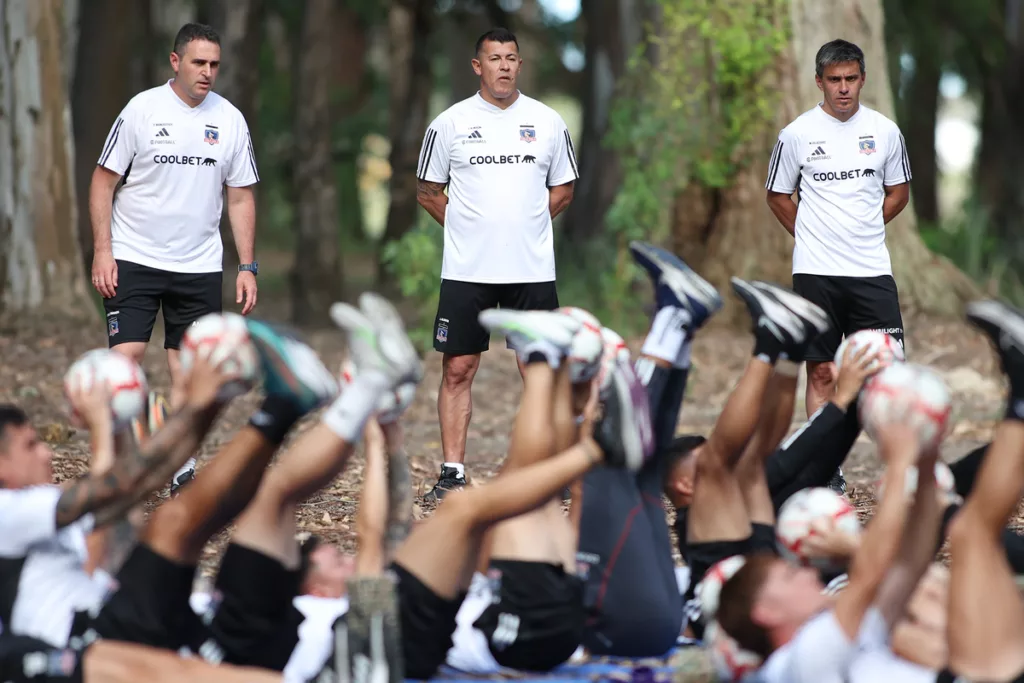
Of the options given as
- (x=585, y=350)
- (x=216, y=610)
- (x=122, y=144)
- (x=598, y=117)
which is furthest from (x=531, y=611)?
(x=598, y=117)

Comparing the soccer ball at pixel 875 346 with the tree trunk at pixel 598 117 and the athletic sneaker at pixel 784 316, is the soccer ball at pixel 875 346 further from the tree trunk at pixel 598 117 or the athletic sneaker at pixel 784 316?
the tree trunk at pixel 598 117

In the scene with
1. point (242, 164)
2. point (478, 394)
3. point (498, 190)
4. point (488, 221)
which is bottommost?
point (478, 394)

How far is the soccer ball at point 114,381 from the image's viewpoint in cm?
525

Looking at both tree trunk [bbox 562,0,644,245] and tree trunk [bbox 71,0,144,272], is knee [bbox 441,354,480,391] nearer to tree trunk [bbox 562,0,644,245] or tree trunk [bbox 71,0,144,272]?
tree trunk [bbox 71,0,144,272]

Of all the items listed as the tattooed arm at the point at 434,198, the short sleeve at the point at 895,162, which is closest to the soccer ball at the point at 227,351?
the tattooed arm at the point at 434,198

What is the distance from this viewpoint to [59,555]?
5.08m

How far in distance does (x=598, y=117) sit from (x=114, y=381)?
1915 centimetres

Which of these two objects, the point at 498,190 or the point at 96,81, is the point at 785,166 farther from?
the point at 96,81

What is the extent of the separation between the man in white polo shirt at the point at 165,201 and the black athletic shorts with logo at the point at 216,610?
2.75 metres

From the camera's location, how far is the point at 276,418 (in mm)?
4953

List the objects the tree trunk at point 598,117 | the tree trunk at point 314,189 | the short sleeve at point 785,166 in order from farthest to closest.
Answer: the tree trunk at point 598,117, the tree trunk at point 314,189, the short sleeve at point 785,166

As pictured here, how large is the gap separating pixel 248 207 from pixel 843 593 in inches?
183

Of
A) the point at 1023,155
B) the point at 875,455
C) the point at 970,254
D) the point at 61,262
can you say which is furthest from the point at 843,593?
the point at 1023,155

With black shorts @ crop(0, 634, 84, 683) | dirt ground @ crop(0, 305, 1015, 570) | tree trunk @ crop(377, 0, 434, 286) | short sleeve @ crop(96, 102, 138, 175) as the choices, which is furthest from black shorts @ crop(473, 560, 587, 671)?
tree trunk @ crop(377, 0, 434, 286)
